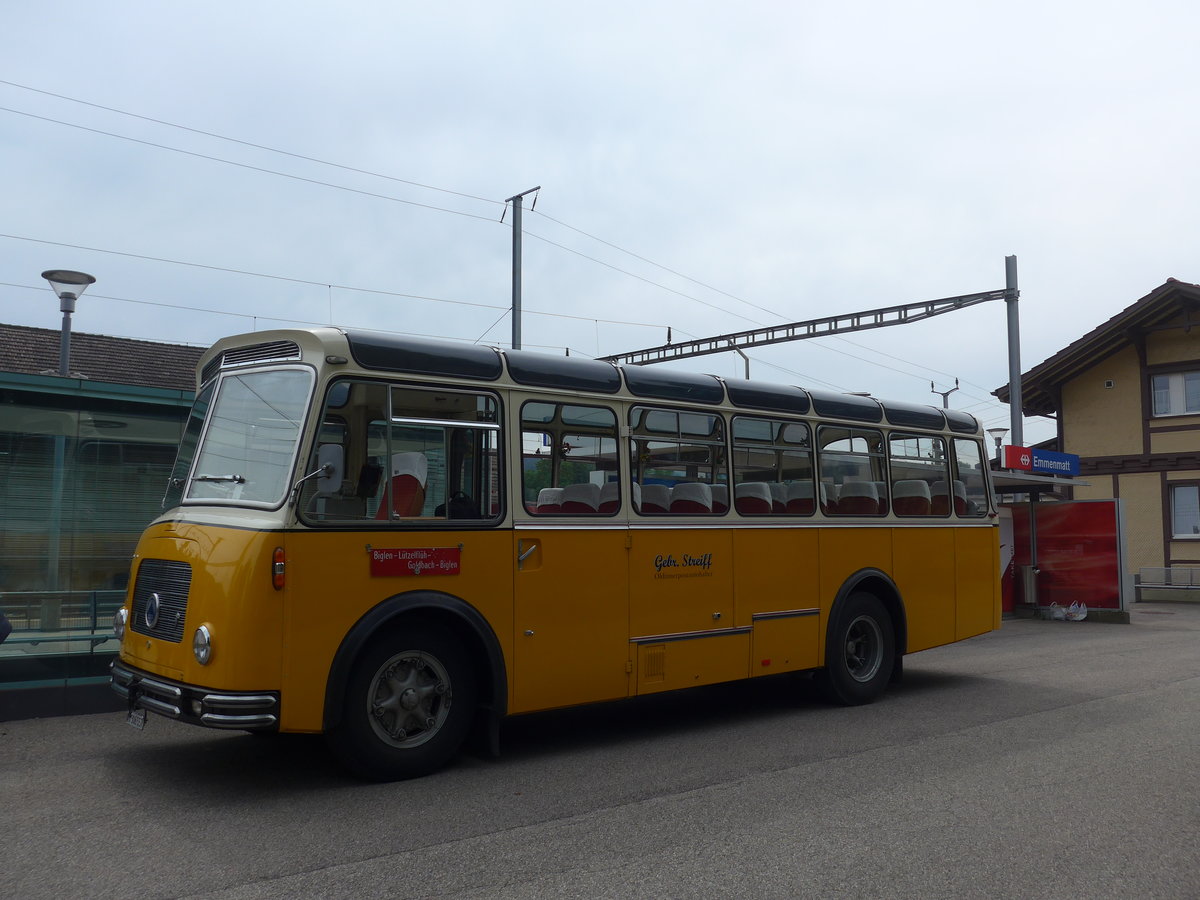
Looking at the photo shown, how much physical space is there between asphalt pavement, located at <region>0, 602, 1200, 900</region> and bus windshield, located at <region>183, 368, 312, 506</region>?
179 centimetres

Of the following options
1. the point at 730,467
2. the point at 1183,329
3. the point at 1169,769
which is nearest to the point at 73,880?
the point at 730,467

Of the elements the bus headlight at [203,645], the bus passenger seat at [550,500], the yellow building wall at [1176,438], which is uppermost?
the yellow building wall at [1176,438]

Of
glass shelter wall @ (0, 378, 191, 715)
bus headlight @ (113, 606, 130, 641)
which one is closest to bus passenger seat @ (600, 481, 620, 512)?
bus headlight @ (113, 606, 130, 641)

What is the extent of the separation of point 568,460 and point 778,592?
2.55m

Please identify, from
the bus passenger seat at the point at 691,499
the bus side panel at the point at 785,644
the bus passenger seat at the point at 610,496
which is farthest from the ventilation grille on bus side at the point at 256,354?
the bus side panel at the point at 785,644

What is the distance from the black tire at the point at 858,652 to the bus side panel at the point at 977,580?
4.29 feet

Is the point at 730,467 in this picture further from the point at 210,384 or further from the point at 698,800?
the point at 210,384

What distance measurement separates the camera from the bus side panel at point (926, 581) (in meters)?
10.5

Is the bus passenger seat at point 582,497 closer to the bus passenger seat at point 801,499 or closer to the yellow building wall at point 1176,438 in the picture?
the bus passenger seat at point 801,499

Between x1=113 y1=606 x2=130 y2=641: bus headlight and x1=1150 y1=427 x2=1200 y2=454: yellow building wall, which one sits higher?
x1=1150 y1=427 x2=1200 y2=454: yellow building wall

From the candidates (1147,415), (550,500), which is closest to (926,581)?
(550,500)

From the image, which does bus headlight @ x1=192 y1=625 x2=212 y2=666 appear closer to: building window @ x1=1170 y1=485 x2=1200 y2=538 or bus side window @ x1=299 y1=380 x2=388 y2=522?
bus side window @ x1=299 y1=380 x2=388 y2=522

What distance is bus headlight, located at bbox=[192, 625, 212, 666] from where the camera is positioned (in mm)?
6000

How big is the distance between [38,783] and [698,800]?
13.2ft
